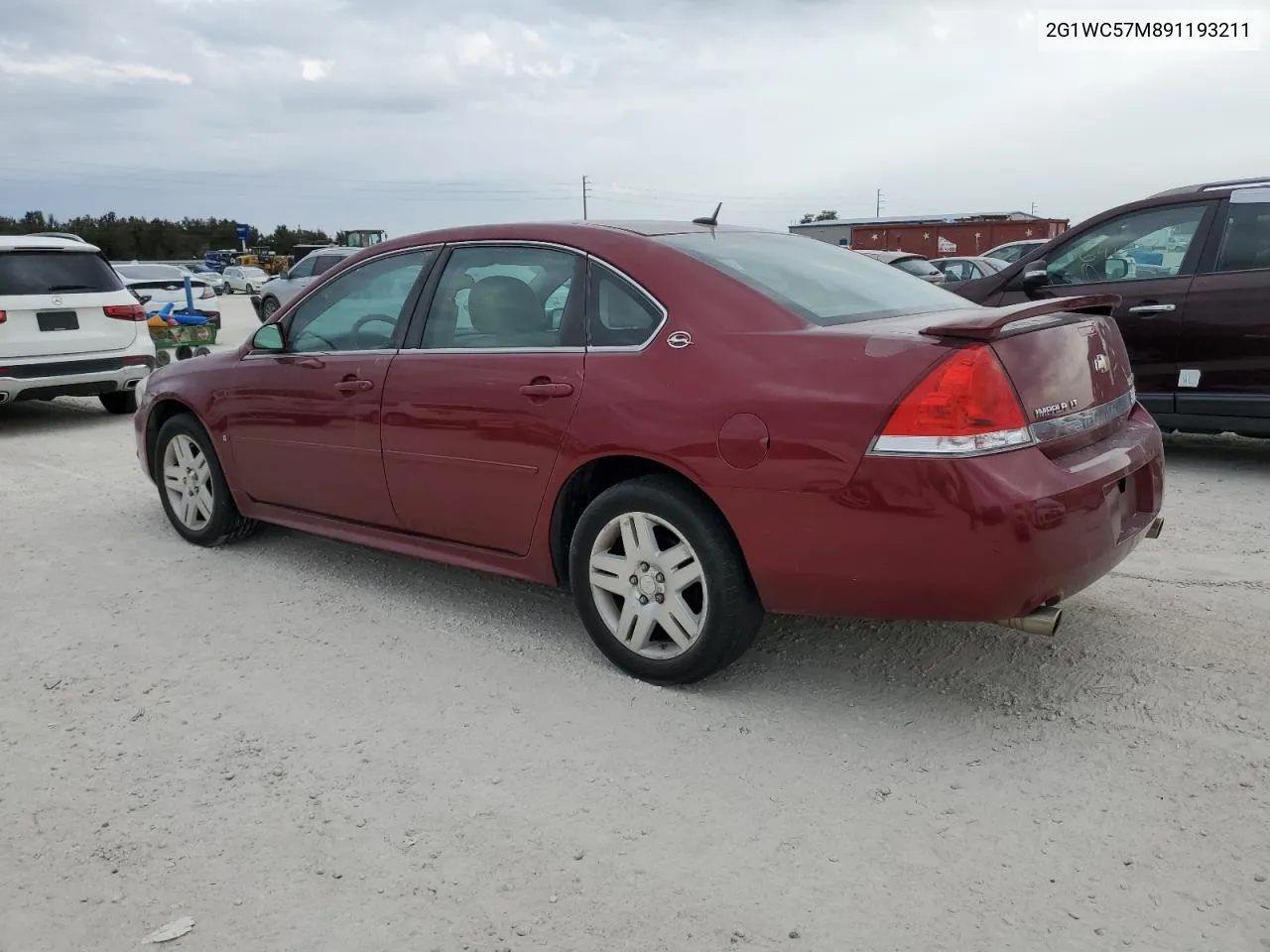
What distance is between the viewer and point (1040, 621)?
2.98 meters

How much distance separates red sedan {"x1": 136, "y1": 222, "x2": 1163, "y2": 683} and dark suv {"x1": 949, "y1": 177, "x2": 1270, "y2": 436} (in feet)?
10.6

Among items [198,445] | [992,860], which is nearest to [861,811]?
[992,860]

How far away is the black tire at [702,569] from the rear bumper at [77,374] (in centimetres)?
732

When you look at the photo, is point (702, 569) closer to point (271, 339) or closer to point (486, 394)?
point (486, 394)

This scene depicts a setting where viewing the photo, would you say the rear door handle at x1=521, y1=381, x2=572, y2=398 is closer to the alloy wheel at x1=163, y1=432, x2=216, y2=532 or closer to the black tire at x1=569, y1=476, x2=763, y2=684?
the black tire at x1=569, y1=476, x2=763, y2=684

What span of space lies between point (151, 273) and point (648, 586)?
19.4m

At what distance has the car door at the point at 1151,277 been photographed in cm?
660

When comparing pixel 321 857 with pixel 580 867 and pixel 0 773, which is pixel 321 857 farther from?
pixel 0 773

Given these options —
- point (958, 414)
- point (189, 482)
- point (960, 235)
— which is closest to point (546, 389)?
point (958, 414)

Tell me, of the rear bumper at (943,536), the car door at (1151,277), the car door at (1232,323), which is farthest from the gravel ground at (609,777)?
the car door at (1151,277)

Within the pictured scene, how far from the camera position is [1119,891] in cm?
239

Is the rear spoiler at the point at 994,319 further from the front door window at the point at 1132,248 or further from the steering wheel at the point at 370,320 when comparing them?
the front door window at the point at 1132,248

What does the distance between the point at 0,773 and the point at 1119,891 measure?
3.04m

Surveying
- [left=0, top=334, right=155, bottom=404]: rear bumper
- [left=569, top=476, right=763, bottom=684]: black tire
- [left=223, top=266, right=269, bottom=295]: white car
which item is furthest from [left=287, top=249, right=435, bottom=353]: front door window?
[left=223, top=266, right=269, bottom=295]: white car
